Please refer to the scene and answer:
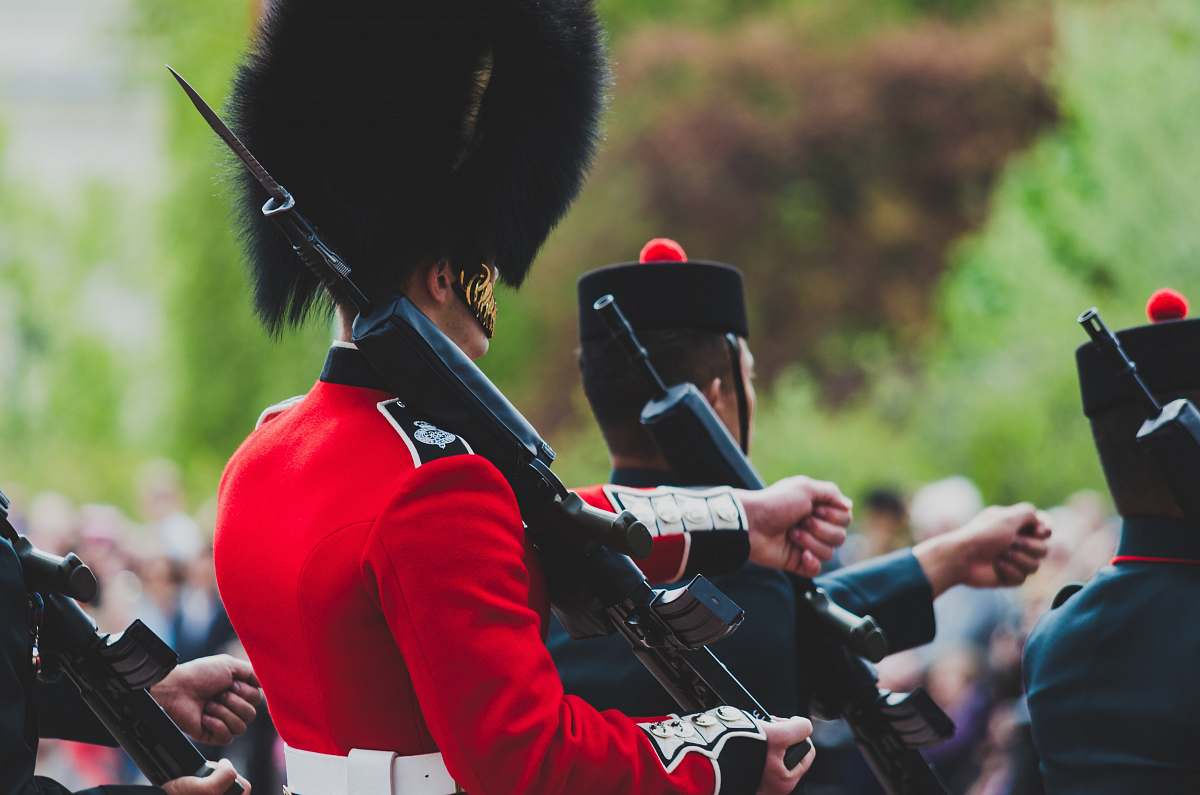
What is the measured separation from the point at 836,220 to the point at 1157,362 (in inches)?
736

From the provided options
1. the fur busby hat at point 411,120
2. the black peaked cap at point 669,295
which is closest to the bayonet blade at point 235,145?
the fur busby hat at point 411,120

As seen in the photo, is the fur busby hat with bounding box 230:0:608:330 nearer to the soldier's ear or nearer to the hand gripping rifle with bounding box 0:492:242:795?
the soldier's ear

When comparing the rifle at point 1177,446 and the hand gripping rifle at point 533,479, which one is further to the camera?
the rifle at point 1177,446

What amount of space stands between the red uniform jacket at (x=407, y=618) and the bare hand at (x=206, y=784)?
0.28 metres

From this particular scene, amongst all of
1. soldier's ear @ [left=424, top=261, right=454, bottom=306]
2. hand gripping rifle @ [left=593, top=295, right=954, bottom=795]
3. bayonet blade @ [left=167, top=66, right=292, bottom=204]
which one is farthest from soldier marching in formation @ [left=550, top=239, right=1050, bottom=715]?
bayonet blade @ [left=167, top=66, right=292, bottom=204]

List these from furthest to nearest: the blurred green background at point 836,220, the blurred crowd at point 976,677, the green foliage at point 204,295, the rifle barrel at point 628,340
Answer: the green foliage at point 204,295
the blurred green background at point 836,220
the blurred crowd at point 976,677
the rifle barrel at point 628,340

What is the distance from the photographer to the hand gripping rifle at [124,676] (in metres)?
3.07

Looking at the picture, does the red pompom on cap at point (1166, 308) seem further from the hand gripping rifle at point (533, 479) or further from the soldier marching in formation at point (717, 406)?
the hand gripping rifle at point (533, 479)

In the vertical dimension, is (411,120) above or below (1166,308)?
above

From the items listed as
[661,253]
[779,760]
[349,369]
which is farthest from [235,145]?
[661,253]

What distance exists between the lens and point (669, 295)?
401cm

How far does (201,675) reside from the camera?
3.36 metres

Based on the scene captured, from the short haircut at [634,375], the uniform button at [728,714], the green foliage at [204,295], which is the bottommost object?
the uniform button at [728,714]

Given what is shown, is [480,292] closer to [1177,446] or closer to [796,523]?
[796,523]
